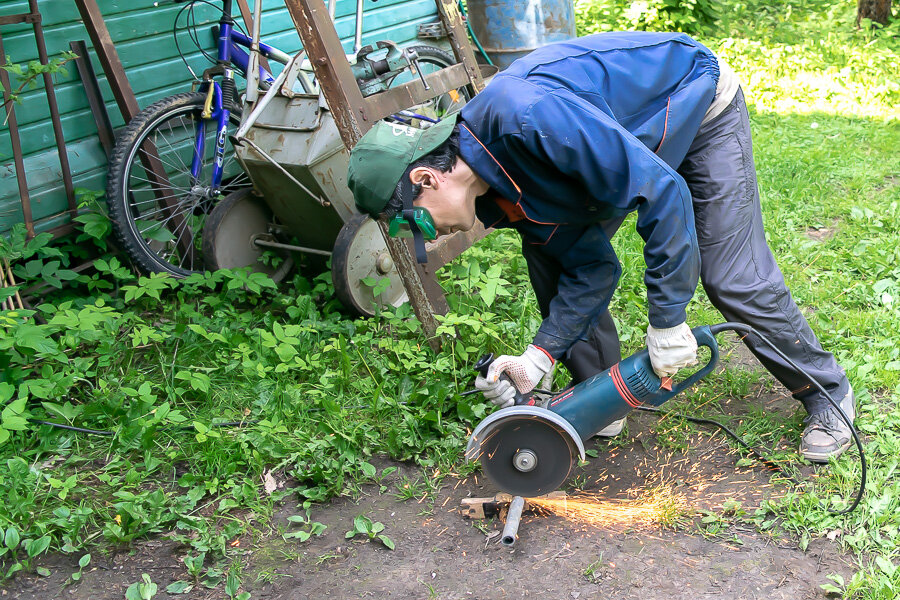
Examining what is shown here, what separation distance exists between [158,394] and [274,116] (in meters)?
1.64

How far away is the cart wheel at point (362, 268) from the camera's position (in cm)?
397

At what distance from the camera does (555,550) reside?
2.65m

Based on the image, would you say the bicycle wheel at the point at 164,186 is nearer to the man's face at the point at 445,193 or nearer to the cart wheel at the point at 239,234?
the cart wheel at the point at 239,234

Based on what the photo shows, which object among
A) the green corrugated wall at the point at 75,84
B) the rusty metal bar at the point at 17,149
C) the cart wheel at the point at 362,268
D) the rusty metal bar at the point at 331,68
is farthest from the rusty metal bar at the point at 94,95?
the rusty metal bar at the point at 331,68

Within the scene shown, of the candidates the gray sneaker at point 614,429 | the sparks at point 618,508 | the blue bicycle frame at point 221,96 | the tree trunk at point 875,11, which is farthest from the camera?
the tree trunk at point 875,11

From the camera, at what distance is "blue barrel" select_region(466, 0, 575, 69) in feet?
21.1

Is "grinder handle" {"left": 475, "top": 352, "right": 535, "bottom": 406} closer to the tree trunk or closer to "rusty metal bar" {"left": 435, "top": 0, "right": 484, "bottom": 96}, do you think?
"rusty metal bar" {"left": 435, "top": 0, "right": 484, "bottom": 96}

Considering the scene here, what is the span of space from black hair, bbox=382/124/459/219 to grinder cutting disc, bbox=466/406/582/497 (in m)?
0.83

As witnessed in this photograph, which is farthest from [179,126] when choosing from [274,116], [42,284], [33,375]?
[33,375]

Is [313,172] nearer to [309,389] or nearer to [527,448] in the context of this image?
[309,389]

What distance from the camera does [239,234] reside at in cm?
451

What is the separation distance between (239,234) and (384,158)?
2.59 meters

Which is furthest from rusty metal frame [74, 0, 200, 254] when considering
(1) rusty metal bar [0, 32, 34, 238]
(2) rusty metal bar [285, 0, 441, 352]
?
(2) rusty metal bar [285, 0, 441, 352]

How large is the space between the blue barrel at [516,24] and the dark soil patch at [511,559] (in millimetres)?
4616
